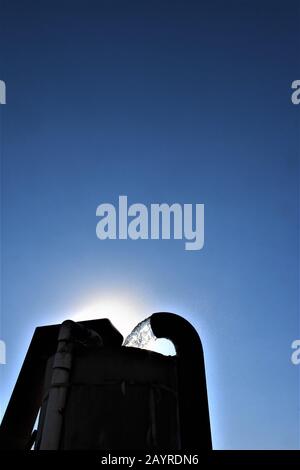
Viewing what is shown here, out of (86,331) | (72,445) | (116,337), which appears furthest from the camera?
(116,337)

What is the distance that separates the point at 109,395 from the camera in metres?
7.57

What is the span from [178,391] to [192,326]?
1.42 m

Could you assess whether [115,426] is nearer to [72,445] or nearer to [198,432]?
[72,445]

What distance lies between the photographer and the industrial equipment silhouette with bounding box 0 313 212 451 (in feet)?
24.0

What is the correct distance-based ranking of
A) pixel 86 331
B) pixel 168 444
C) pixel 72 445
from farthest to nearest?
1. pixel 86 331
2. pixel 168 444
3. pixel 72 445

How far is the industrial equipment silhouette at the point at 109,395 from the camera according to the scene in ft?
24.0
